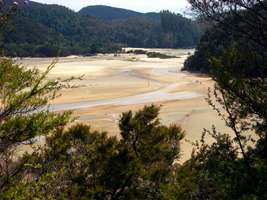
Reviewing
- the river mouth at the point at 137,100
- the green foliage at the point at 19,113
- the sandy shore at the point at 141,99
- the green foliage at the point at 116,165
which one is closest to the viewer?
the green foliage at the point at 19,113

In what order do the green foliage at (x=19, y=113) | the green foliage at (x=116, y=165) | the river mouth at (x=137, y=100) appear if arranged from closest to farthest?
the green foliage at (x=19, y=113) → the green foliage at (x=116, y=165) → the river mouth at (x=137, y=100)

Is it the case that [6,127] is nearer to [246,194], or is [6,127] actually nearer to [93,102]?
[246,194]

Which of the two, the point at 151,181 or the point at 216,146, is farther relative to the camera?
the point at 151,181

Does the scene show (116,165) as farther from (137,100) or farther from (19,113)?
(137,100)

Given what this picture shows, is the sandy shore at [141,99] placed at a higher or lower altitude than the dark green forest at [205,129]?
lower

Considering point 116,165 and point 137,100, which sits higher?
point 116,165

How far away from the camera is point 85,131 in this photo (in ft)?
54.0

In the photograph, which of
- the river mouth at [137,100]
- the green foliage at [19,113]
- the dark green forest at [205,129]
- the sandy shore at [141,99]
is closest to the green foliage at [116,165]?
the dark green forest at [205,129]

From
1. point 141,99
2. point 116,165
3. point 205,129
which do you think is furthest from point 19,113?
point 141,99

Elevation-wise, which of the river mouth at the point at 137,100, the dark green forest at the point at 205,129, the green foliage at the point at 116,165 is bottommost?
the river mouth at the point at 137,100

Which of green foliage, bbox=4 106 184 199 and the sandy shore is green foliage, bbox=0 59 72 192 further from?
the sandy shore

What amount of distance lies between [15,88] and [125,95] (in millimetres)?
48548

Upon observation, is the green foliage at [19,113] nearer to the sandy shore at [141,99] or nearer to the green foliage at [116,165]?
the green foliage at [116,165]

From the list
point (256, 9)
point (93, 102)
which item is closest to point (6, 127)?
Result: point (256, 9)
